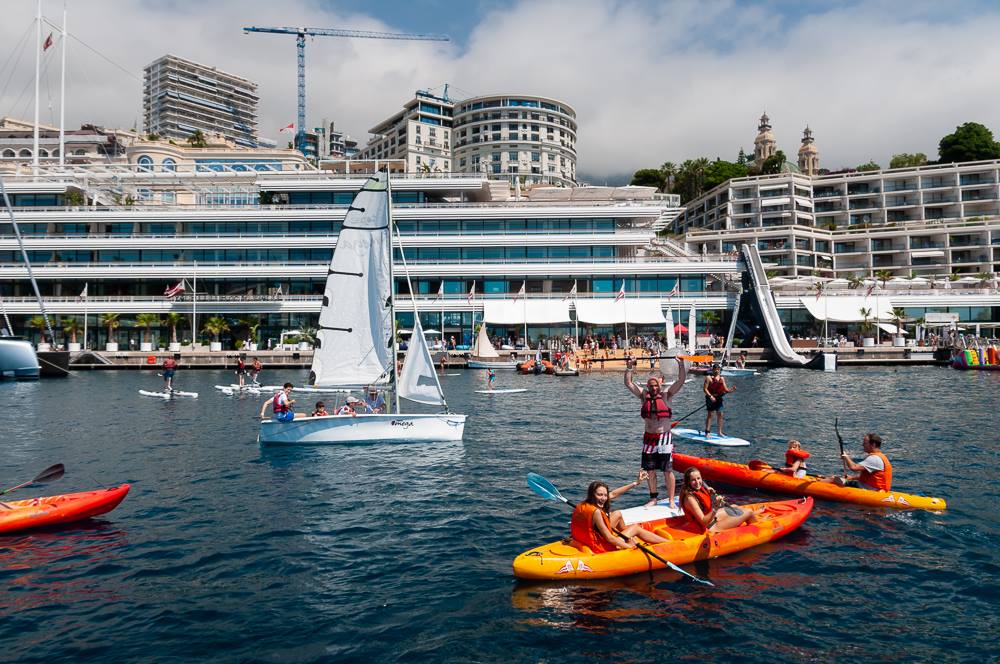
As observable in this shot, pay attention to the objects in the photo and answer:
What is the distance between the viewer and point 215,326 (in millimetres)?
72562

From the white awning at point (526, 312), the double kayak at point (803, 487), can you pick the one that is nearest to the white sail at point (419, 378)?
the double kayak at point (803, 487)

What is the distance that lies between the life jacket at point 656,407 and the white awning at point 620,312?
5465 centimetres

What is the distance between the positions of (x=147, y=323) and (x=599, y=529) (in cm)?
7368

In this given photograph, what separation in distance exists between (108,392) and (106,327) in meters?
37.4

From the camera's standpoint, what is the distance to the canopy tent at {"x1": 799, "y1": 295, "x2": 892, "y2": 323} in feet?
234

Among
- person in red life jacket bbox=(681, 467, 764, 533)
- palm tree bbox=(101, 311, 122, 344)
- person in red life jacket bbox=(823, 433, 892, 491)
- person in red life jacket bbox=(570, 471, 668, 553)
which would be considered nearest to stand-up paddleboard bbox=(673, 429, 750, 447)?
person in red life jacket bbox=(823, 433, 892, 491)

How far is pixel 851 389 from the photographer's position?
41.6 m

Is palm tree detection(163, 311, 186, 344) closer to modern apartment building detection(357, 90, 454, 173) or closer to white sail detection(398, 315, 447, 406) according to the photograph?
white sail detection(398, 315, 447, 406)

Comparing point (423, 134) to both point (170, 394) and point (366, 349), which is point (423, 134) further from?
point (366, 349)

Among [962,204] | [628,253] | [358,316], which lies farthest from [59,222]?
[962,204]

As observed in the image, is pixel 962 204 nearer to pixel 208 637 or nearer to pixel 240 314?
pixel 240 314

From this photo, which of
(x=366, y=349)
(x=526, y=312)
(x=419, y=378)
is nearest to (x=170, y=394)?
(x=366, y=349)

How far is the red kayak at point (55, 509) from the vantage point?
13975 mm

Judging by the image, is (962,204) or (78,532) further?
(962,204)
